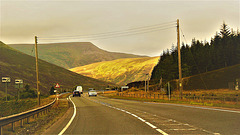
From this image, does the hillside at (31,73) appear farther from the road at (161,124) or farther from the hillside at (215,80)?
the road at (161,124)

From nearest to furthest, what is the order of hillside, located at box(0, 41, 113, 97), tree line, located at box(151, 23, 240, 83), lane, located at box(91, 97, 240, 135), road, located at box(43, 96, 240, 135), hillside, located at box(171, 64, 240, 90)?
lane, located at box(91, 97, 240, 135) → road, located at box(43, 96, 240, 135) → hillside, located at box(171, 64, 240, 90) → tree line, located at box(151, 23, 240, 83) → hillside, located at box(0, 41, 113, 97)

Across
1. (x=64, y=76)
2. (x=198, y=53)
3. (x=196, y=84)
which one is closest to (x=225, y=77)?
(x=196, y=84)

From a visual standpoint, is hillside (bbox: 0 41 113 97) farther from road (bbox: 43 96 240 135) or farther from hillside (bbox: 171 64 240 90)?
road (bbox: 43 96 240 135)

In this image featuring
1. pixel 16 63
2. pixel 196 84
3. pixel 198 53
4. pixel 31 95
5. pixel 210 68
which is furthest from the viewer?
pixel 16 63

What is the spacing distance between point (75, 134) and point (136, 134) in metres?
2.31

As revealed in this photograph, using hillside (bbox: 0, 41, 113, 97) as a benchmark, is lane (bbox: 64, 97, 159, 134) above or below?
below

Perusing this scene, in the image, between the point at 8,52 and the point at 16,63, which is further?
the point at 8,52

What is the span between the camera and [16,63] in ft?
516

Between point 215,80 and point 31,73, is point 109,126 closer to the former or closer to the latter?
point 215,80

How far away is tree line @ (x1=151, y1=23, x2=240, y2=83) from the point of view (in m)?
93.1

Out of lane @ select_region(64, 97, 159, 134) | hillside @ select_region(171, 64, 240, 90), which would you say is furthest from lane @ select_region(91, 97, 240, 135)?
hillside @ select_region(171, 64, 240, 90)

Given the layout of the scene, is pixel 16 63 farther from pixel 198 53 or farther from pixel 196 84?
pixel 196 84

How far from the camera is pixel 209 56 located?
4035 inches

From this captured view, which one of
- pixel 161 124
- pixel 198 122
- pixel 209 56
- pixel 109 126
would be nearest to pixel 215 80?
pixel 209 56
